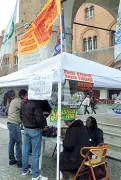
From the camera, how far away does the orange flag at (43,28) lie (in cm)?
580

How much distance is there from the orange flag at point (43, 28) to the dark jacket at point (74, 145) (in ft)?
6.10

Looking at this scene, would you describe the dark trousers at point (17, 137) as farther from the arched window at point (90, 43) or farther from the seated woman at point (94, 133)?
the arched window at point (90, 43)

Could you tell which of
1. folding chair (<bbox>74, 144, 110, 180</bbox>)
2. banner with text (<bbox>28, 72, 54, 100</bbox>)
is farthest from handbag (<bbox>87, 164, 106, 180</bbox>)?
banner with text (<bbox>28, 72, 54, 100</bbox>)

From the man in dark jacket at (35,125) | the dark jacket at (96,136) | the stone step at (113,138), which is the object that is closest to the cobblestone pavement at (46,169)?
the man in dark jacket at (35,125)

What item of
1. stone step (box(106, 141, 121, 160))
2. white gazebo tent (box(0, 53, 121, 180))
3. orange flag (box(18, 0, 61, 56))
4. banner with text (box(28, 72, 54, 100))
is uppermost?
orange flag (box(18, 0, 61, 56))

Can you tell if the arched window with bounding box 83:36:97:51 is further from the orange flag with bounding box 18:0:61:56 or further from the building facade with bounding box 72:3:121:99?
the orange flag with bounding box 18:0:61:56

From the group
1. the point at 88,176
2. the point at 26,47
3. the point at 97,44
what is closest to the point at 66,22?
the point at 26,47

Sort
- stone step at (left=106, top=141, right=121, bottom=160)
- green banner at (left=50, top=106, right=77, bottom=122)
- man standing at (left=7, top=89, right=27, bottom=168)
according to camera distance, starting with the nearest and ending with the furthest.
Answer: green banner at (left=50, top=106, right=77, bottom=122)
man standing at (left=7, top=89, right=27, bottom=168)
stone step at (left=106, top=141, right=121, bottom=160)

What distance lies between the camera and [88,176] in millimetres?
5566

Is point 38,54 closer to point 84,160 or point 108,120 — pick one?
point 108,120

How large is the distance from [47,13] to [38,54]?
407cm

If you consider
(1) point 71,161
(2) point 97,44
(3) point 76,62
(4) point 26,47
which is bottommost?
(1) point 71,161

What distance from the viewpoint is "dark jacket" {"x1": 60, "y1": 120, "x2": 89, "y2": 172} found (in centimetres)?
521

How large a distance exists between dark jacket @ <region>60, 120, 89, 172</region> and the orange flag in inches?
73.2
